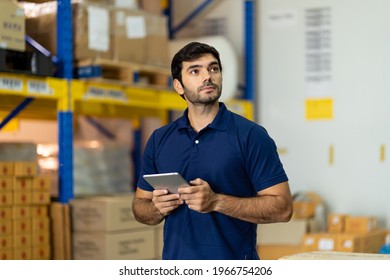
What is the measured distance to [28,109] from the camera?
301 inches

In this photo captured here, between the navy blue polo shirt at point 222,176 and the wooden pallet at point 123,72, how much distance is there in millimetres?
3594

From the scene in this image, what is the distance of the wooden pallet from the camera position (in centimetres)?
659

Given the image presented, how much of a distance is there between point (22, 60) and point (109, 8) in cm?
132

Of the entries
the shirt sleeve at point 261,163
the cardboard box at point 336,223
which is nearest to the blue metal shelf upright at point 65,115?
the cardboard box at point 336,223

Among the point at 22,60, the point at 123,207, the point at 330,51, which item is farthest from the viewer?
the point at 330,51

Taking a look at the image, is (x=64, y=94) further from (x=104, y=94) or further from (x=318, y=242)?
(x=318, y=242)

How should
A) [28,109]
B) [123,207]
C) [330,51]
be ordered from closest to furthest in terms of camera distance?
[123,207] → [28,109] → [330,51]

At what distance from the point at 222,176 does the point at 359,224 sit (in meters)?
4.60

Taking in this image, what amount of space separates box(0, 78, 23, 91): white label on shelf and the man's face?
2.98 meters

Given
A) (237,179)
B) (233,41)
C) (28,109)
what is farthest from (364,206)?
(237,179)
